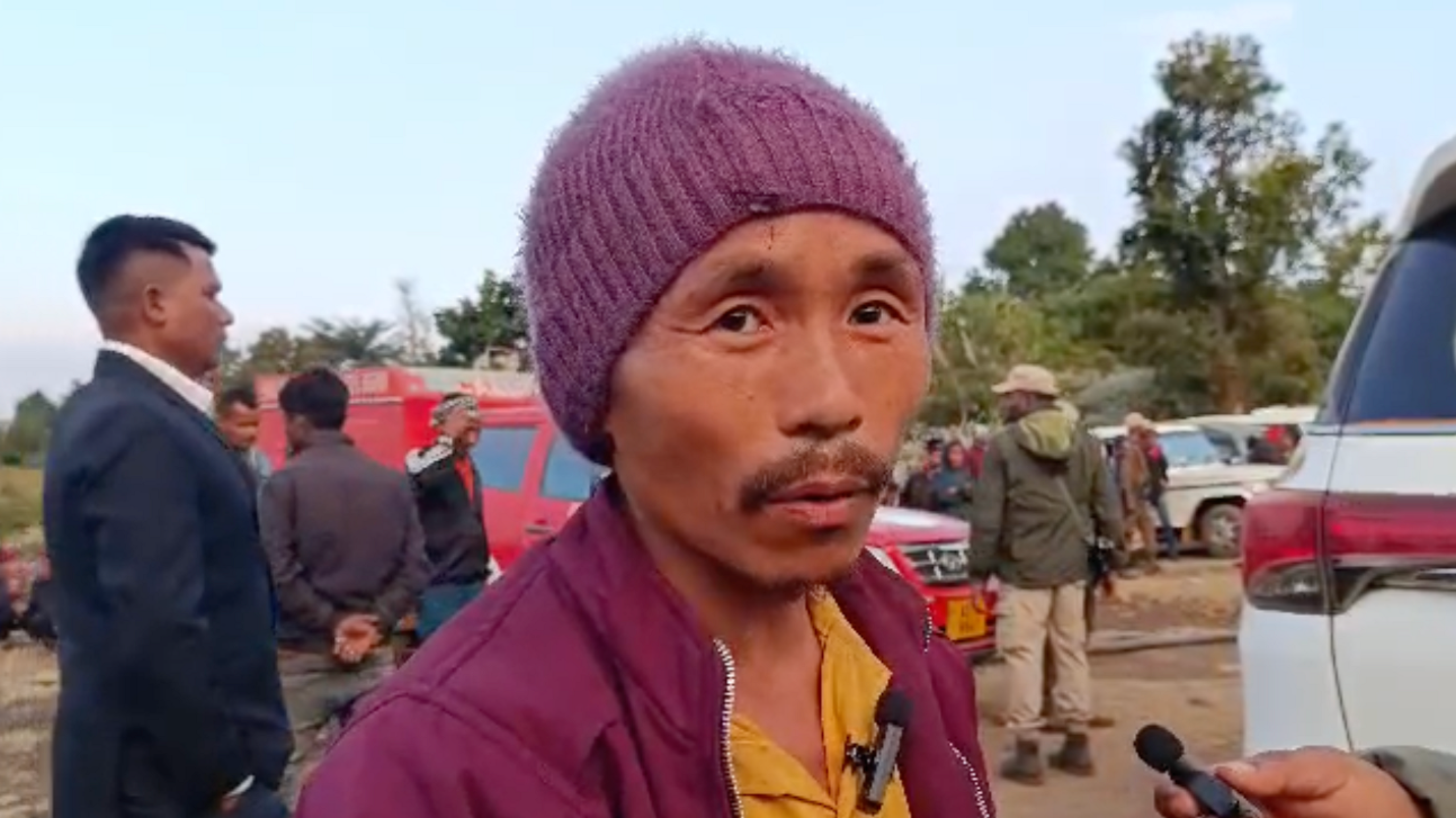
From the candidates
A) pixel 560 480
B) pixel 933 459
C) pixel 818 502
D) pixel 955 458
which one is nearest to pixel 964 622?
pixel 560 480

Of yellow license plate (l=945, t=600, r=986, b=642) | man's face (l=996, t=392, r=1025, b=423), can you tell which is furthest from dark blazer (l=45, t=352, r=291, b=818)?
yellow license plate (l=945, t=600, r=986, b=642)

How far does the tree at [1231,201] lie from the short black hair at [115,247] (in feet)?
109

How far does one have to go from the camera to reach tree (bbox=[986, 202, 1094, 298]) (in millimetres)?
76000

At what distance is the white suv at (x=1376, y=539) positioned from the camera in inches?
102

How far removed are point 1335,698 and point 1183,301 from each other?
35.1 metres

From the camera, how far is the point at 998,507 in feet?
22.6

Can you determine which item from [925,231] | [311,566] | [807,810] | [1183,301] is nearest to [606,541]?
[807,810]

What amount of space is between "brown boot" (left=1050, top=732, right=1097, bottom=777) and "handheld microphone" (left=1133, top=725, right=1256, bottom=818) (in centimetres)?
590

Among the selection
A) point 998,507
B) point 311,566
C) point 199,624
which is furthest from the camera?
point 998,507

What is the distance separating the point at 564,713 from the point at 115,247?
107 inches

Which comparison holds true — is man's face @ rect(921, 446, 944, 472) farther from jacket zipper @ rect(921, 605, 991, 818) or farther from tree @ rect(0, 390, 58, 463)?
jacket zipper @ rect(921, 605, 991, 818)

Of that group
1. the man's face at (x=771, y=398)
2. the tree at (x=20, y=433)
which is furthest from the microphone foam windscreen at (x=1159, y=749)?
the tree at (x=20, y=433)

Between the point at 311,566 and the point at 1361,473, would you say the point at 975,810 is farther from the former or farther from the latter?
the point at 311,566

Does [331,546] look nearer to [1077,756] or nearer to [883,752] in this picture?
[1077,756]
